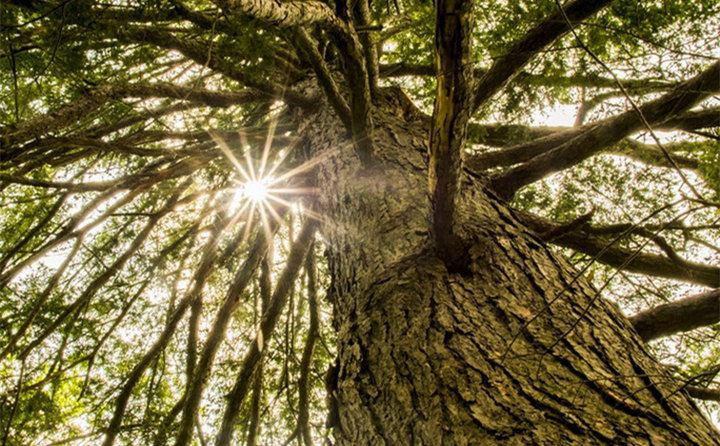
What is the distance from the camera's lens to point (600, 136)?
2.15 metres

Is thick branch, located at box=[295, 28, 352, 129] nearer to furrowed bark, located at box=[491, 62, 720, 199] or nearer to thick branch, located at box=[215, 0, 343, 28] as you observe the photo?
thick branch, located at box=[215, 0, 343, 28]

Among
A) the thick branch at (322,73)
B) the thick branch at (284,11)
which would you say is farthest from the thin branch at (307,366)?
the thick branch at (284,11)

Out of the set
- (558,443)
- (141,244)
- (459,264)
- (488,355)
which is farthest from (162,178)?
(558,443)

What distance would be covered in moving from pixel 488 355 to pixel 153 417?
129 inches

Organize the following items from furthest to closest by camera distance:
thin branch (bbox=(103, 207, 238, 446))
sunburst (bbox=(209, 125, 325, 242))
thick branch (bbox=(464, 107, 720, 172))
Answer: sunburst (bbox=(209, 125, 325, 242)) → thin branch (bbox=(103, 207, 238, 446)) → thick branch (bbox=(464, 107, 720, 172))

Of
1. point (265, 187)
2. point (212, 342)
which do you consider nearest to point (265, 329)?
point (212, 342)

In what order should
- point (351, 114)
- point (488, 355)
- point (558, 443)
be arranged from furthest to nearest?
point (351, 114)
point (488, 355)
point (558, 443)

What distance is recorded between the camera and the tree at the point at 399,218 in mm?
1033

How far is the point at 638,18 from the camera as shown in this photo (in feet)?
8.52

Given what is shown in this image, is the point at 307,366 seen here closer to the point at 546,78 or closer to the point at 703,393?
the point at 703,393

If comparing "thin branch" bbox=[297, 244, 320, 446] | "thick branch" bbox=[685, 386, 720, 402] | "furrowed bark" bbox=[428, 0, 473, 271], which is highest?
"thin branch" bbox=[297, 244, 320, 446]

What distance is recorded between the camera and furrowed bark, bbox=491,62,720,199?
1.93 m

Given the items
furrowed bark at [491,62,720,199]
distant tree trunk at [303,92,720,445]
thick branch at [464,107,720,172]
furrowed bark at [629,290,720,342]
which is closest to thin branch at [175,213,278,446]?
distant tree trunk at [303,92,720,445]

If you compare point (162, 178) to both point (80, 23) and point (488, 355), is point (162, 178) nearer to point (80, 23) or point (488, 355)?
point (80, 23)
